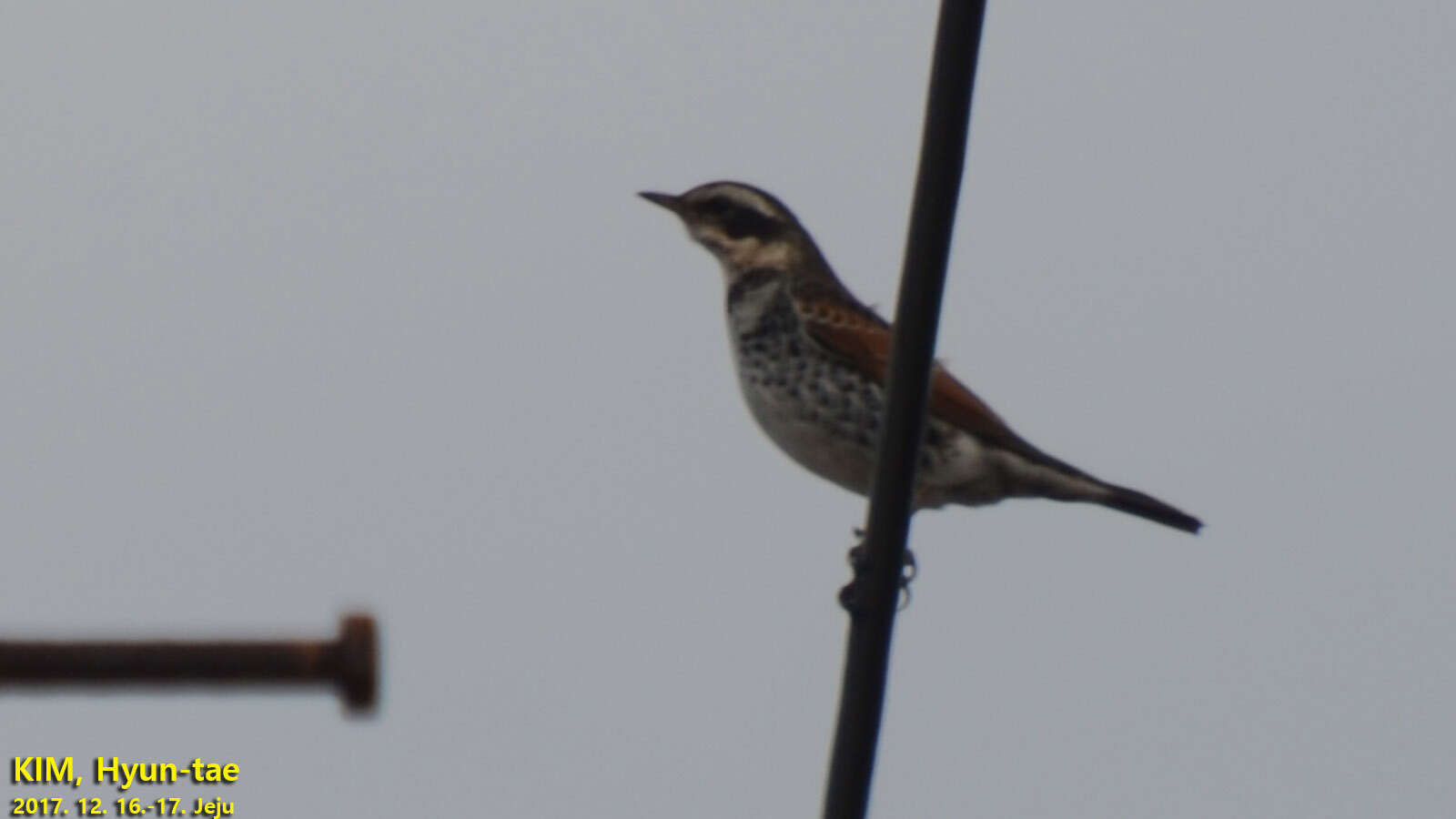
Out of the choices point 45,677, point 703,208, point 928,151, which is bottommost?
point 45,677

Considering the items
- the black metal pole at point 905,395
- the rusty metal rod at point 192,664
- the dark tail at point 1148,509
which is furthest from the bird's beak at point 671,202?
the rusty metal rod at point 192,664

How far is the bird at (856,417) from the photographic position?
8969mm

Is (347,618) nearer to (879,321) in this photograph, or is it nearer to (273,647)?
(273,647)

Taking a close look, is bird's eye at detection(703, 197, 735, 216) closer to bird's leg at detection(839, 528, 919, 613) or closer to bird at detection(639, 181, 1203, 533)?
bird at detection(639, 181, 1203, 533)

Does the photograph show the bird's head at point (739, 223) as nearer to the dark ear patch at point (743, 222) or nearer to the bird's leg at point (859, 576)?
the dark ear patch at point (743, 222)

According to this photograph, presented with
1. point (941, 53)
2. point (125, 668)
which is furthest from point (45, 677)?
point (941, 53)

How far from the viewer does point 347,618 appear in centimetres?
226

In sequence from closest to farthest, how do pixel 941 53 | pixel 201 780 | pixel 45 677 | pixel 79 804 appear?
pixel 45 677
pixel 941 53
pixel 79 804
pixel 201 780

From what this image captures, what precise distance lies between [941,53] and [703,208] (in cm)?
632

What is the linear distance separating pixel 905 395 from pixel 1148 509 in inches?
191

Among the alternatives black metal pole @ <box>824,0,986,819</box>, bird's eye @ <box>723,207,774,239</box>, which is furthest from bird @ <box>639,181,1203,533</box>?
black metal pole @ <box>824,0,986,819</box>

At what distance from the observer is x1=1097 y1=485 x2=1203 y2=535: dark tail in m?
8.84

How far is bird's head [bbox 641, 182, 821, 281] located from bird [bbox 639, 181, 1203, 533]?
43 cm

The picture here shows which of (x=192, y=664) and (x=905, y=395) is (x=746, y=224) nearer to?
(x=905, y=395)
